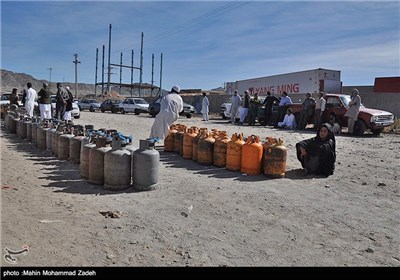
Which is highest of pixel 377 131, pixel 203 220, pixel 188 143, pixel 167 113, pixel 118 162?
pixel 167 113

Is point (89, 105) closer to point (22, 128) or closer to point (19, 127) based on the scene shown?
point (19, 127)

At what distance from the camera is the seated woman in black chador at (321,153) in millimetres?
7629

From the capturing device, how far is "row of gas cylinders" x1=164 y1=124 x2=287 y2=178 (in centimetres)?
730

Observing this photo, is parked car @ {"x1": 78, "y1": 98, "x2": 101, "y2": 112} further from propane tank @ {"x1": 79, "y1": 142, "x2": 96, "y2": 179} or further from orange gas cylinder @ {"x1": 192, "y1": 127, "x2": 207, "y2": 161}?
propane tank @ {"x1": 79, "y1": 142, "x2": 96, "y2": 179}

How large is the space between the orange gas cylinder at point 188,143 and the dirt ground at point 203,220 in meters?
1.04

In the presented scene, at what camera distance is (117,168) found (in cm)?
593

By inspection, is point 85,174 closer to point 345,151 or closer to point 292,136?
point 345,151

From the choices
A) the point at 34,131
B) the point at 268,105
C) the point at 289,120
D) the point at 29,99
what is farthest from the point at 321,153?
the point at 29,99

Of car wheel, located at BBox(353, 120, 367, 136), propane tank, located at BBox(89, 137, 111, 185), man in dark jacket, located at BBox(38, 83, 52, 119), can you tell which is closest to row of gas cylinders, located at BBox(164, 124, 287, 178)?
propane tank, located at BBox(89, 137, 111, 185)

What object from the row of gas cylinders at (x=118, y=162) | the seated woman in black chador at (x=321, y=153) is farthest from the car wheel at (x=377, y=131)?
the row of gas cylinders at (x=118, y=162)

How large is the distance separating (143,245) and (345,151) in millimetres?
8787

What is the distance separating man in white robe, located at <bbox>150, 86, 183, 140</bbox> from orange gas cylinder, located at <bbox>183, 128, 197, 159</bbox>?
2.37ft

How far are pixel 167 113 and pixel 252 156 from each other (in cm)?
294

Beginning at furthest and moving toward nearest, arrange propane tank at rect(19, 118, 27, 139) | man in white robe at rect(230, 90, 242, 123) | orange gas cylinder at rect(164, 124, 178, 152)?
man in white robe at rect(230, 90, 242, 123), propane tank at rect(19, 118, 27, 139), orange gas cylinder at rect(164, 124, 178, 152)
